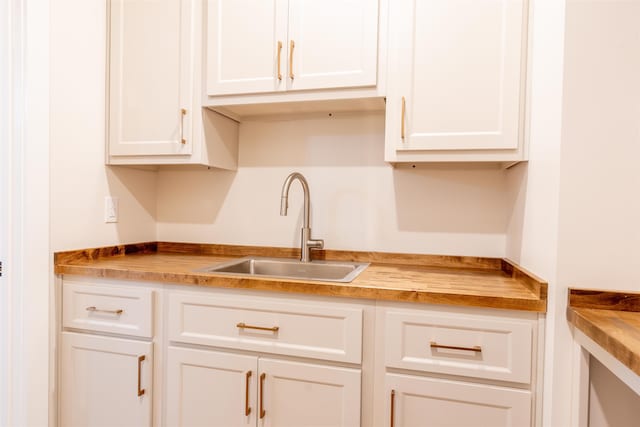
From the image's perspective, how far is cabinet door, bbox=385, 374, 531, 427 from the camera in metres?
1.09

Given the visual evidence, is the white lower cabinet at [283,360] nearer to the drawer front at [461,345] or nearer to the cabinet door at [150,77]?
the drawer front at [461,345]

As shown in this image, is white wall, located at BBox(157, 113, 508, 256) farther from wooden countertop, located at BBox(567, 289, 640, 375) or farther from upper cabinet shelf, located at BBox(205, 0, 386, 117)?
wooden countertop, located at BBox(567, 289, 640, 375)

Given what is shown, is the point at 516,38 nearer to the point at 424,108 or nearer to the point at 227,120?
the point at 424,108

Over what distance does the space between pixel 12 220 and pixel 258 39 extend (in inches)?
45.6

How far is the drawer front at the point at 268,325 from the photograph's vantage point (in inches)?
48.2

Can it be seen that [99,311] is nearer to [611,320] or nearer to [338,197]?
[338,197]

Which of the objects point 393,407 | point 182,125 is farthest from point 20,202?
point 393,407

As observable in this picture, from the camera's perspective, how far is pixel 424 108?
140 centimetres

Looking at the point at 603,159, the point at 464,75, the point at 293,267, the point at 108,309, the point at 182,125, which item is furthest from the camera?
the point at 293,267

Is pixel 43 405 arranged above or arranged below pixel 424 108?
below

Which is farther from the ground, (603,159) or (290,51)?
(290,51)

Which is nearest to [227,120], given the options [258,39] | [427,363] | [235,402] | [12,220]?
[258,39]

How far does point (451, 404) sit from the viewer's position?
1.13m

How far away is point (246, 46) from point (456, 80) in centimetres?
84
